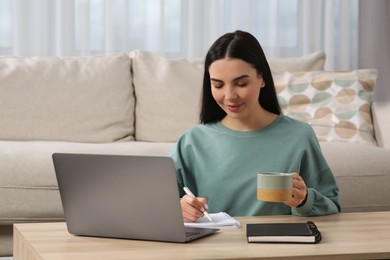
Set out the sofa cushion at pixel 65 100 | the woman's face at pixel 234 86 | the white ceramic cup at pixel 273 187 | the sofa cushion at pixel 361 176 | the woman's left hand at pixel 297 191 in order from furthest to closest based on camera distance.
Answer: the sofa cushion at pixel 65 100 → the sofa cushion at pixel 361 176 → the woman's face at pixel 234 86 → the woman's left hand at pixel 297 191 → the white ceramic cup at pixel 273 187

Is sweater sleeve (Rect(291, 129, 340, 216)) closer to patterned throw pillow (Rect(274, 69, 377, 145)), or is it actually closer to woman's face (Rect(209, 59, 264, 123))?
woman's face (Rect(209, 59, 264, 123))

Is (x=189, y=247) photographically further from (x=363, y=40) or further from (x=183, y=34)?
(x=363, y=40)

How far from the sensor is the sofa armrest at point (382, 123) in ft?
11.9

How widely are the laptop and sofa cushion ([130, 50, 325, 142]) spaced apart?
74.6 inches

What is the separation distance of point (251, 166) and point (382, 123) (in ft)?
5.23

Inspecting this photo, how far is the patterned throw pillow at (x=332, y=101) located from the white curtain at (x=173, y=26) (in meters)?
0.69

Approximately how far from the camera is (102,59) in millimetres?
3805

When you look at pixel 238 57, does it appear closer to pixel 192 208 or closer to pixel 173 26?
pixel 192 208

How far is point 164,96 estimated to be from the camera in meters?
3.74

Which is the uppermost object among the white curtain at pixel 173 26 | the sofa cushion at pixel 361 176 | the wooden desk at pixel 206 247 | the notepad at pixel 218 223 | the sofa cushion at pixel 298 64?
the white curtain at pixel 173 26

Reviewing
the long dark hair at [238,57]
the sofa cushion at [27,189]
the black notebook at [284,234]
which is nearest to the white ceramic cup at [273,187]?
the black notebook at [284,234]

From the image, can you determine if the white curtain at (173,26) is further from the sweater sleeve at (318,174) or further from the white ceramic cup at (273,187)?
the white ceramic cup at (273,187)

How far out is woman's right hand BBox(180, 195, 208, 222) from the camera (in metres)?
1.84

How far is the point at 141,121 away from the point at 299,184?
1.85 meters
